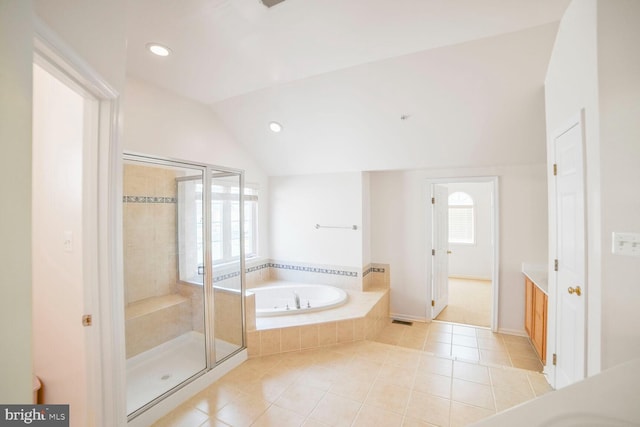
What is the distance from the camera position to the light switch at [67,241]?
1.42m

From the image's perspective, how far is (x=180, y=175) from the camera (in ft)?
8.73

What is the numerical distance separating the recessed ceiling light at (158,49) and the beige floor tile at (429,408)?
10.0 feet

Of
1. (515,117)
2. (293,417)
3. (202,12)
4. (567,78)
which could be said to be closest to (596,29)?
(567,78)

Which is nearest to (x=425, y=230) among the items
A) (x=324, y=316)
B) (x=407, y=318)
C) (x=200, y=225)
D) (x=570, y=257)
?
(x=407, y=318)

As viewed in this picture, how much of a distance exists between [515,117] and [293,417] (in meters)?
3.26

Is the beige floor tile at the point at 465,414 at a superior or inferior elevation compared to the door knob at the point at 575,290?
inferior

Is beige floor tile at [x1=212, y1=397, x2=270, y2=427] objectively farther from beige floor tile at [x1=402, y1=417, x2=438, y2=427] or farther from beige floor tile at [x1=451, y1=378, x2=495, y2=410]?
beige floor tile at [x1=451, y1=378, x2=495, y2=410]

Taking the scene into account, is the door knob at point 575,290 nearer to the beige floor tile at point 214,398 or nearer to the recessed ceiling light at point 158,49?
the beige floor tile at point 214,398

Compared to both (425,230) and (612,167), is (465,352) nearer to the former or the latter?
(425,230)

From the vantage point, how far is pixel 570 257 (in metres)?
1.79

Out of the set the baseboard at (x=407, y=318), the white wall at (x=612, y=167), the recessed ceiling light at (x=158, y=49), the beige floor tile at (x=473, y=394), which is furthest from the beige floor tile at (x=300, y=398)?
the recessed ceiling light at (x=158, y=49)

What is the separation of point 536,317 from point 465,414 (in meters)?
1.64

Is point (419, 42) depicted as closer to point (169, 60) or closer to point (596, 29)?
point (596, 29)

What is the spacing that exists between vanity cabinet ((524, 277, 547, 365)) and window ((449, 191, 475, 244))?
10.1 feet
